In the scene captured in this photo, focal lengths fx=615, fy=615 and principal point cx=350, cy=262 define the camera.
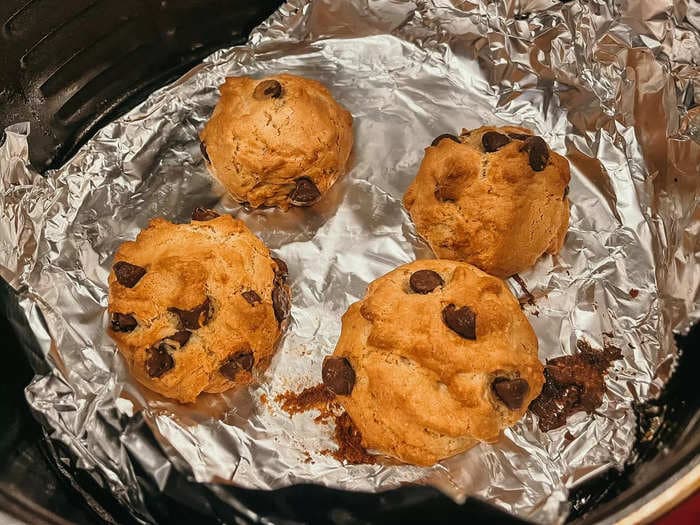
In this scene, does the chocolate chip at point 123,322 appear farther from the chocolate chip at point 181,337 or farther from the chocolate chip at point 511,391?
the chocolate chip at point 511,391

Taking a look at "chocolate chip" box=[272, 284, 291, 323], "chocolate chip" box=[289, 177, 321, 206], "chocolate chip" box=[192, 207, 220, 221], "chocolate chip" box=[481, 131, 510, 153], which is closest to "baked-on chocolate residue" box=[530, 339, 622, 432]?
"chocolate chip" box=[481, 131, 510, 153]

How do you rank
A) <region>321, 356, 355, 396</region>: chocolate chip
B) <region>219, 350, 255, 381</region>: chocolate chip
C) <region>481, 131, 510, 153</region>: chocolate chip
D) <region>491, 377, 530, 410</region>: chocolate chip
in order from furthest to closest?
<region>481, 131, 510, 153</region>: chocolate chip
<region>219, 350, 255, 381</region>: chocolate chip
<region>321, 356, 355, 396</region>: chocolate chip
<region>491, 377, 530, 410</region>: chocolate chip

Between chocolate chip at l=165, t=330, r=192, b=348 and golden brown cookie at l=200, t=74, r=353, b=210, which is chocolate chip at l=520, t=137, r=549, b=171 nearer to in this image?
golden brown cookie at l=200, t=74, r=353, b=210

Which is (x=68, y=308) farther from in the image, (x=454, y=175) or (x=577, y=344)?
(x=577, y=344)

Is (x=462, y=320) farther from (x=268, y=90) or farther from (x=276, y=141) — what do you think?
(x=268, y=90)

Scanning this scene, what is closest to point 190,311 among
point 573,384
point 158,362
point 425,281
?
point 158,362
